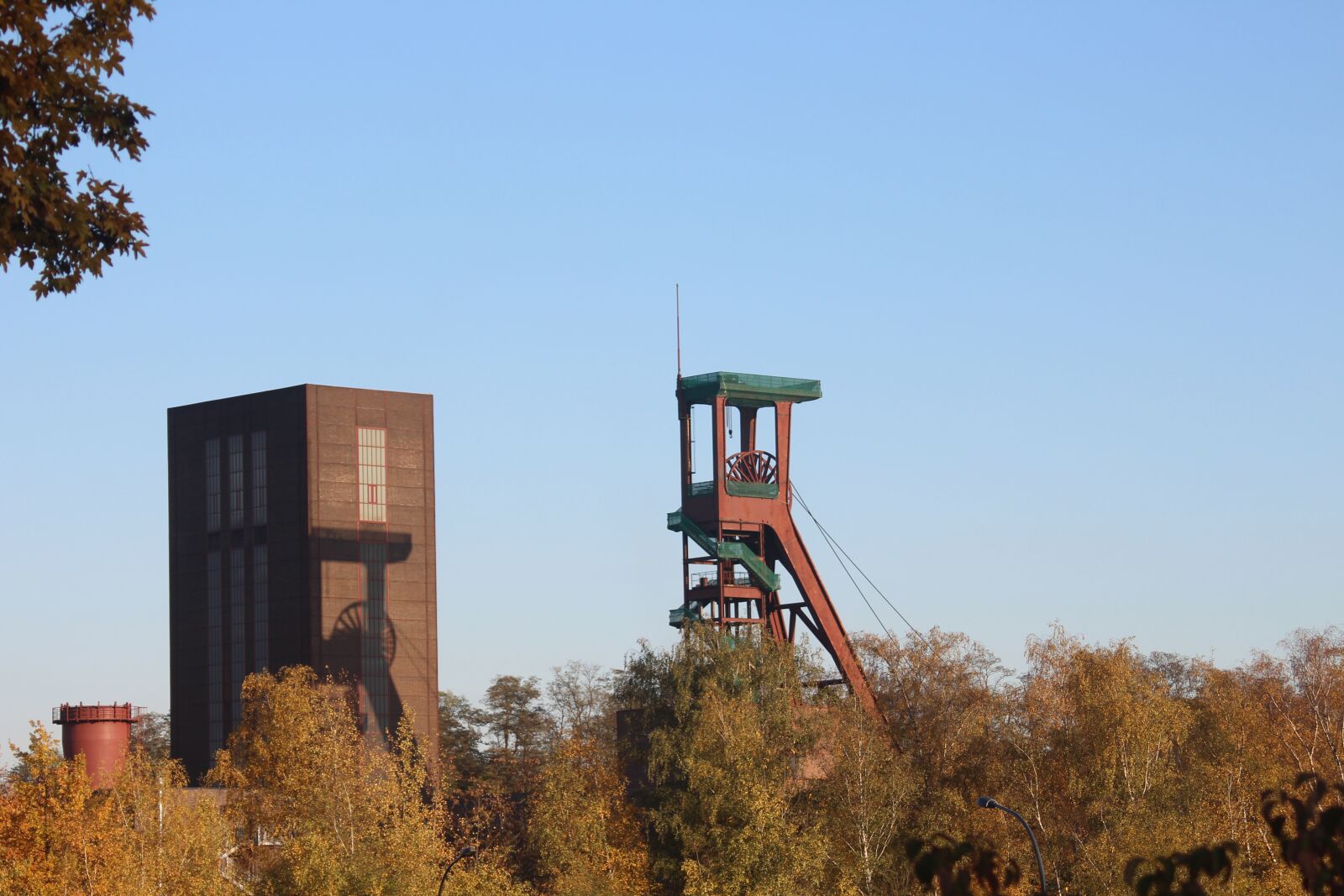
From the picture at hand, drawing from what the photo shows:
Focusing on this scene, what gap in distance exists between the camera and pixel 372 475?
355 feet

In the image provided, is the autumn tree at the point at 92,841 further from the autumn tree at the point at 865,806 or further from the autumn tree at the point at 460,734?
the autumn tree at the point at 460,734

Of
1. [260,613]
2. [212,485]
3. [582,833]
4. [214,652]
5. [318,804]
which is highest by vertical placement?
[212,485]

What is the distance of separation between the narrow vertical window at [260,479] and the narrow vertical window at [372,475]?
544cm

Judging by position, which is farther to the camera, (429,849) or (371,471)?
(371,471)

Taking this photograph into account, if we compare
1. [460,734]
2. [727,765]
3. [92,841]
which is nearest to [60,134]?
[92,841]

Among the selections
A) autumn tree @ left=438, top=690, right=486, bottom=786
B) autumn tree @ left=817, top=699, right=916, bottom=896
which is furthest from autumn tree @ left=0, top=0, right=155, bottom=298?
autumn tree @ left=438, top=690, right=486, bottom=786

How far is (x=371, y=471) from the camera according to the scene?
108 meters

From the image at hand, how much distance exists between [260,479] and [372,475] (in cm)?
639

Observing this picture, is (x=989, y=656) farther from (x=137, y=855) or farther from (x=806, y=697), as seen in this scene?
(x=137, y=855)

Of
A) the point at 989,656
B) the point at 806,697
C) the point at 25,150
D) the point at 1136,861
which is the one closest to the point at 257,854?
the point at 806,697

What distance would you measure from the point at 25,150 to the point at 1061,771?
5993 centimetres

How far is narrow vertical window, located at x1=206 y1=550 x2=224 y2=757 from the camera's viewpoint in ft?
352

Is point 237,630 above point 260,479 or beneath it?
beneath

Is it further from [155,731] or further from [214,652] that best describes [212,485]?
[155,731]
